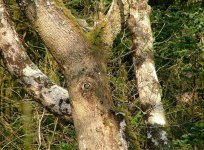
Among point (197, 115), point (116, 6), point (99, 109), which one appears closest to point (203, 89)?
point (197, 115)

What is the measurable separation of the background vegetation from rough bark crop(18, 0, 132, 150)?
3344mm

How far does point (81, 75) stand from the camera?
2350 mm

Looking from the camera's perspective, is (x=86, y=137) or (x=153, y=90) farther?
(x=153, y=90)

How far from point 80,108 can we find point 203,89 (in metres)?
6.25

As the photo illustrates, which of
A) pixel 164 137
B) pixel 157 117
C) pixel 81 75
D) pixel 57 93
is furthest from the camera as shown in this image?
pixel 157 117

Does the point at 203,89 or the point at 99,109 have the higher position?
the point at 99,109

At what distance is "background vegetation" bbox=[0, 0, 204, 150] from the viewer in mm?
6109

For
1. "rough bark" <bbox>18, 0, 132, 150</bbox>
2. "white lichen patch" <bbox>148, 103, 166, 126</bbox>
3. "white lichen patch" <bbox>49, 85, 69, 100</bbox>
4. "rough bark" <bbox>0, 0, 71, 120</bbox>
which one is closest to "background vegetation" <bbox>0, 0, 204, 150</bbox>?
"white lichen patch" <bbox>148, 103, 166, 126</bbox>

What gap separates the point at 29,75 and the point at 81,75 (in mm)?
427

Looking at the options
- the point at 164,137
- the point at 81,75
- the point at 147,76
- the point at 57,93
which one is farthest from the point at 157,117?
the point at 81,75

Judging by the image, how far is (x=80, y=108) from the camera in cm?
232

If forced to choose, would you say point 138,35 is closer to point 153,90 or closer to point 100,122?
point 153,90

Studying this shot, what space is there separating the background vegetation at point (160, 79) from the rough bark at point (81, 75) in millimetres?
3344

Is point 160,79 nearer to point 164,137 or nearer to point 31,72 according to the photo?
point 164,137
